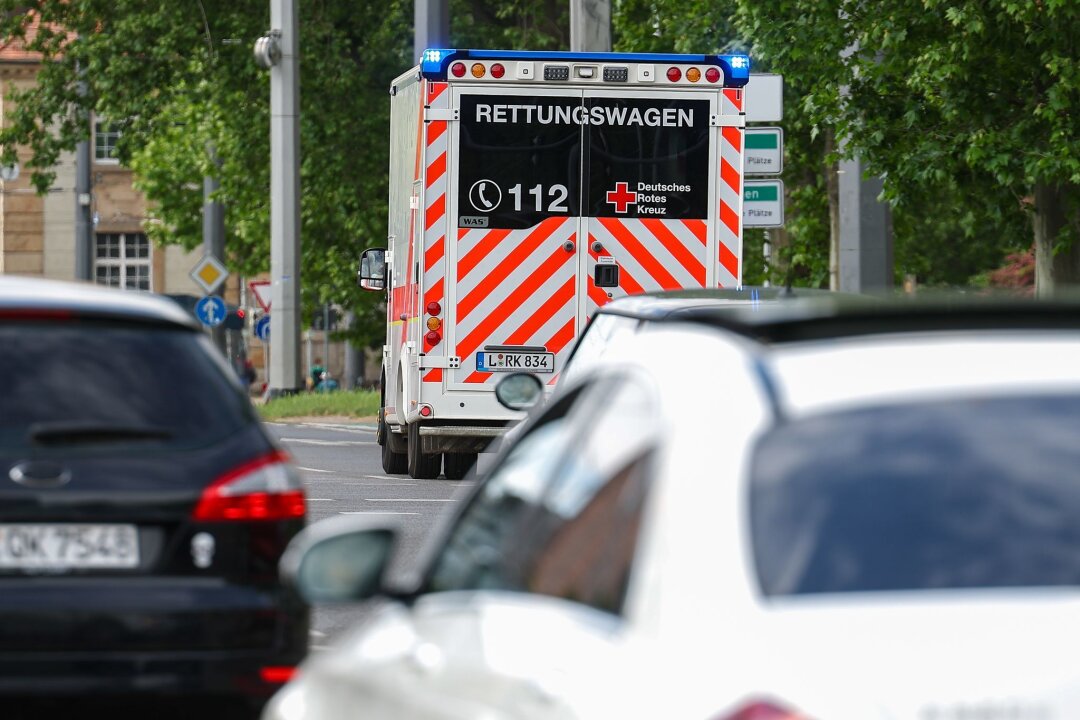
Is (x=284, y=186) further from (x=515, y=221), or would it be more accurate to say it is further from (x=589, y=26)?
(x=515, y=221)

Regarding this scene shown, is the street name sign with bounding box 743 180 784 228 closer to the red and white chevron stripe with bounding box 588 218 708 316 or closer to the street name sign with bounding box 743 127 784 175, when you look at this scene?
the street name sign with bounding box 743 127 784 175

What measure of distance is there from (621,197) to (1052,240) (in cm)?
713

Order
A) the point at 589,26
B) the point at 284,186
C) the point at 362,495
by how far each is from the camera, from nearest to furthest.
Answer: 1. the point at 362,495
2. the point at 589,26
3. the point at 284,186

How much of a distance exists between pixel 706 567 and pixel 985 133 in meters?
18.5

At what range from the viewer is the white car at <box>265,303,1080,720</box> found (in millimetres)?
2730

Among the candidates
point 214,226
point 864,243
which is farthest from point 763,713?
point 214,226

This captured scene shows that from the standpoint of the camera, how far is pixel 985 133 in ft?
68.4

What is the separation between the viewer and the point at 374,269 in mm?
20141

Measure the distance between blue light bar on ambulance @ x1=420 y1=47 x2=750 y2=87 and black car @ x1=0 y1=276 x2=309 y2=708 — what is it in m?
10.6

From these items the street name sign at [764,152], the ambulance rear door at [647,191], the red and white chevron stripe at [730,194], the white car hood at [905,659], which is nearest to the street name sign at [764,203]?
the street name sign at [764,152]

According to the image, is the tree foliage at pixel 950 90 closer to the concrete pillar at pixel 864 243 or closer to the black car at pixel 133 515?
the concrete pillar at pixel 864 243

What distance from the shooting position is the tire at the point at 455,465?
1922cm

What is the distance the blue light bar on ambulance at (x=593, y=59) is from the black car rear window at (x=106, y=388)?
10.6 m

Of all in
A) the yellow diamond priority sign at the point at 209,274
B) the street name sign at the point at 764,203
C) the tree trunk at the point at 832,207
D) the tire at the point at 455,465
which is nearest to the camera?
the tire at the point at 455,465
